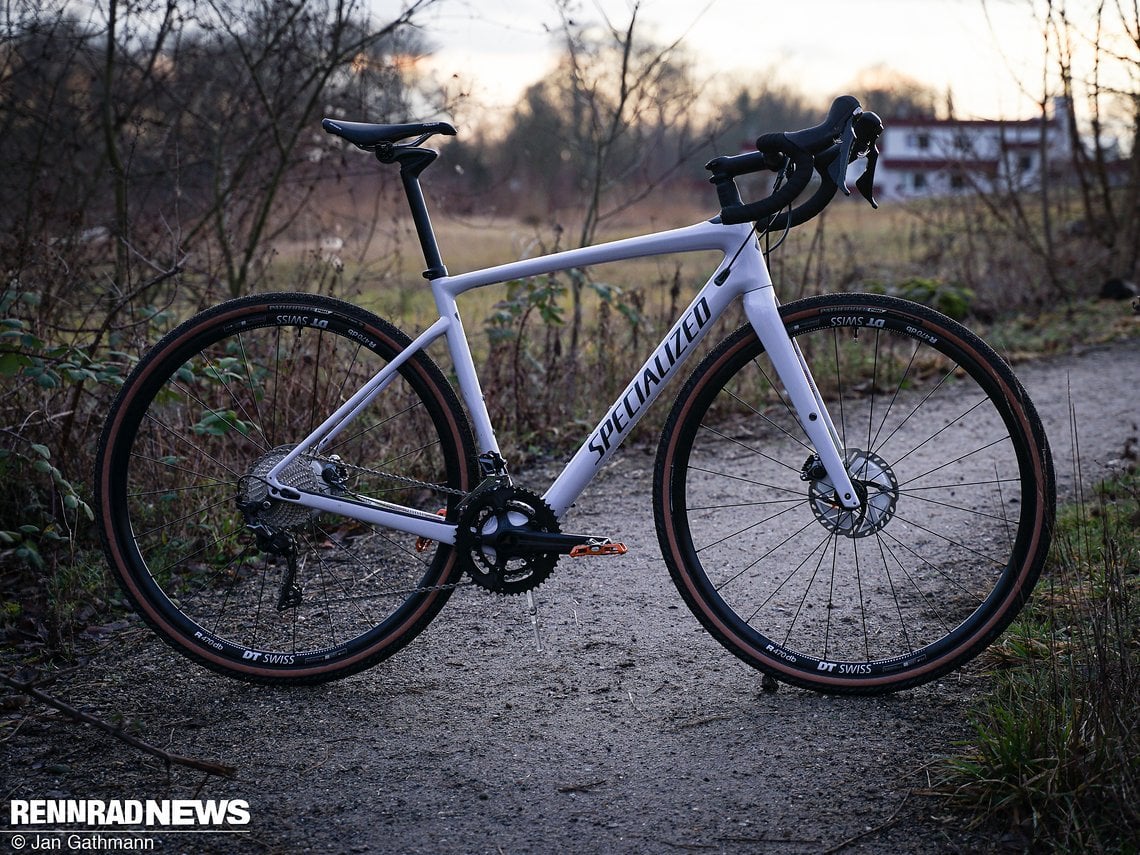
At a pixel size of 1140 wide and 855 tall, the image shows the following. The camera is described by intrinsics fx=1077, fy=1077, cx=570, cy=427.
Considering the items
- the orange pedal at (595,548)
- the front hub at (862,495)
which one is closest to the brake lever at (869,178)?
the front hub at (862,495)

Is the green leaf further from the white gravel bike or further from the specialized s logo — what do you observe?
the specialized s logo

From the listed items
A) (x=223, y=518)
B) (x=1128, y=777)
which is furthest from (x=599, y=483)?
(x=1128, y=777)

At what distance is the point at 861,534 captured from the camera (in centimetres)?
284

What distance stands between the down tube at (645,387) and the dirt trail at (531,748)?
59 centimetres

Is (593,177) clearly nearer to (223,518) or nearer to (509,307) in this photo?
(509,307)

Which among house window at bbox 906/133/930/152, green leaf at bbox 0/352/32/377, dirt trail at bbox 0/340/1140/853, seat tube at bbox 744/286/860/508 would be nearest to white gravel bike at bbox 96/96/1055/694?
seat tube at bbox 744/286/860/508

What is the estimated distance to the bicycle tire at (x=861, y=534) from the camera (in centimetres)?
280

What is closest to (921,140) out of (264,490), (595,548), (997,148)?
(997,148)

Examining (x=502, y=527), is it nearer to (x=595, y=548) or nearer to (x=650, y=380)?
(x=595, y=548)

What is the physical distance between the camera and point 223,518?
4129 millimetres

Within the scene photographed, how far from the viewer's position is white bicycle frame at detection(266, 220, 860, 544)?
2828 mm

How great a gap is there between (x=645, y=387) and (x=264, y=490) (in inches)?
43.5

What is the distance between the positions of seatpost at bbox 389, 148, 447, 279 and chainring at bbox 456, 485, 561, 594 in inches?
25.4

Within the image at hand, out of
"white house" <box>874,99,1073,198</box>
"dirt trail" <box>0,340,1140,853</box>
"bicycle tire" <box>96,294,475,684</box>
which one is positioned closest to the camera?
"dirt trail" <box>0,340,1140,853</box>
